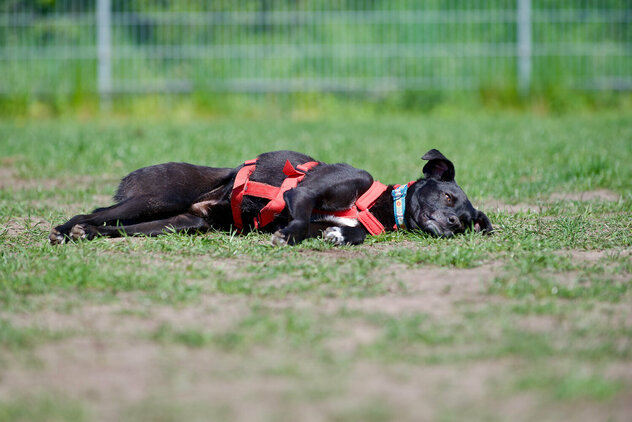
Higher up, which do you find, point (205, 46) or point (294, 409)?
point (205, 46)

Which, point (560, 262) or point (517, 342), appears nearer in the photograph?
point (517, 342)

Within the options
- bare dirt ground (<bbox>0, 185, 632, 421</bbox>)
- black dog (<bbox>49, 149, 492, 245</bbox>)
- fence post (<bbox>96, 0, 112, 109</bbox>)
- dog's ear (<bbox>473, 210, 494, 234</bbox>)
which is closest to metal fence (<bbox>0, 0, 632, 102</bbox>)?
fence post (<bbox>96, 0, 112, 109</bbox>)

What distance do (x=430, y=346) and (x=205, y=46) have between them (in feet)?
35.8

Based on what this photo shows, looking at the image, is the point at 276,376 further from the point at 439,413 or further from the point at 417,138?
the point at 417,138

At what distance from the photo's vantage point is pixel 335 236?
4180 mm

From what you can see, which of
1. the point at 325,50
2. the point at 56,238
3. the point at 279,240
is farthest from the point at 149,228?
the point at 325,50

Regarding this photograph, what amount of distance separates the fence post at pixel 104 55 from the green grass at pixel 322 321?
7298mm

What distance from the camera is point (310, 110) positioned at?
42.0 feet

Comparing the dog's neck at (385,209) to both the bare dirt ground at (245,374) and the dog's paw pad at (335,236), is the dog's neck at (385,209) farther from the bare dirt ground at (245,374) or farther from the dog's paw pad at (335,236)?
the bare dirt ground at (245,374)

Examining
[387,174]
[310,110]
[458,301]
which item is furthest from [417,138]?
[458,301]

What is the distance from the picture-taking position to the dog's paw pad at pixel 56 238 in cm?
418

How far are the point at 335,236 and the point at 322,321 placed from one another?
4.66 feet

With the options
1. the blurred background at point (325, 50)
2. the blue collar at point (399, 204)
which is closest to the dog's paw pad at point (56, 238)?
the blue collar at point (399, 204)

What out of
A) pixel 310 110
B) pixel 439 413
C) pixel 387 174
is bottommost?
pixel 439 413
